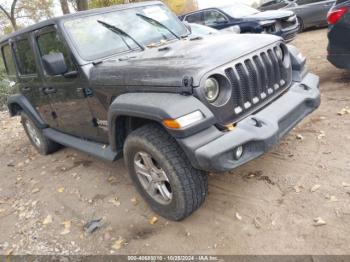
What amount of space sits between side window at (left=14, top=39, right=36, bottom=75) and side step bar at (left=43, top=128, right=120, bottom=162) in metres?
0.93

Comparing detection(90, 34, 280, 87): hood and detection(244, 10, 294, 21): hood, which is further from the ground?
detection(90, 34, 280, 87): hood

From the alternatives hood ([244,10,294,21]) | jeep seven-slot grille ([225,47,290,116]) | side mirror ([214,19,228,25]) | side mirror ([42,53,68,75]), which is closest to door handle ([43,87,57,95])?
side mirror ([42,53,68,75])

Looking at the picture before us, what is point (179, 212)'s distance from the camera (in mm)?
3010

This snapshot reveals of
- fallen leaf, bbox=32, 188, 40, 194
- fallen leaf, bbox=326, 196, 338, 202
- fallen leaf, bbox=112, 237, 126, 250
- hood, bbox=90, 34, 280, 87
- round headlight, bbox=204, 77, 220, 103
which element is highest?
hood, bbox=90, 34, 280, 87

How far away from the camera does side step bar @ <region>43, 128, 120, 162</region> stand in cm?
365

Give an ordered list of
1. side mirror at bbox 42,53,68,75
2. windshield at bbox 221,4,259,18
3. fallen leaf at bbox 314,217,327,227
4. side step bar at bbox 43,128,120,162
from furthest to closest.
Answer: windshield at bbox 221,4,259,18
side step bar at bbox 43,128,120,162
side mirror at bbox 42,53,68,75
fallen leaf at bbox 314,217,327,227

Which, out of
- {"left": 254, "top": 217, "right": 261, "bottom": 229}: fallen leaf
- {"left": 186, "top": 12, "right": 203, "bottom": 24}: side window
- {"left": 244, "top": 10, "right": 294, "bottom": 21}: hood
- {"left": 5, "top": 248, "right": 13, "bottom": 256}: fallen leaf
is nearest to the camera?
{"left": 254, "top": 217, "right": 261, "bottom": 229}: fallen leaf

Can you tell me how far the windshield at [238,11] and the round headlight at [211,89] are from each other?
8.11 m

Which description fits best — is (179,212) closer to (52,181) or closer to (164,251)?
(164,251)

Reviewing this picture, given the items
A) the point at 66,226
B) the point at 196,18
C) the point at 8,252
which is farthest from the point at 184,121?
the point at 196,18

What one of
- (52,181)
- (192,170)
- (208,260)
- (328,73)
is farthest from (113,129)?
(328,73)

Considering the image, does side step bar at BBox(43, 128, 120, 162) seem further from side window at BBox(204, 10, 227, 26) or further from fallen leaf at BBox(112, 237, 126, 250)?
side window at BBox(204, 10, 227, 26)

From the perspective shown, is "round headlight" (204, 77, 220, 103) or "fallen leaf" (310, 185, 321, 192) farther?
"fallen leaf" (310, 185, 321, 192)

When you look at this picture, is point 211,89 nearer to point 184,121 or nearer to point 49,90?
point 184,121
